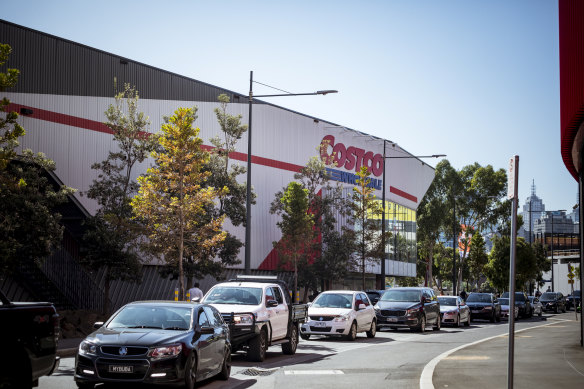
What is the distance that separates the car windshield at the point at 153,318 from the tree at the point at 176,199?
16966mm

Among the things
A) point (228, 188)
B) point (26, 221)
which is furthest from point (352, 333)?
point (228, 188)

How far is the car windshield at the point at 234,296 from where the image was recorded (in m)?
18.5

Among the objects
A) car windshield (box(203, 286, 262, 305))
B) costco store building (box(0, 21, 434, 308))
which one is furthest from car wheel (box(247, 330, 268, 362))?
costco store building (box(0, 21, 434, 308))

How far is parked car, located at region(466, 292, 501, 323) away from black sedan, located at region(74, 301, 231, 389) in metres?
32.5

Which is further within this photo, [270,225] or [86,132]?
[270,225]

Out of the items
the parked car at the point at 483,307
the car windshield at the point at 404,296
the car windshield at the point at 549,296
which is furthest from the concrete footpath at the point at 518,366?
the car windshield at the point at 549,296

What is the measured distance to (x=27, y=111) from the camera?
108 ft

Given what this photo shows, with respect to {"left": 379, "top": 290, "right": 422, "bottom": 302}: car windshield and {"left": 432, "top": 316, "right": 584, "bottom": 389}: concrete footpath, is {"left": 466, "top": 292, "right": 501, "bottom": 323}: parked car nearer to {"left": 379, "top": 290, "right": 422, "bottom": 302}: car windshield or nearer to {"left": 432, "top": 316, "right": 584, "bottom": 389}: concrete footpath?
{"left": 379, "top": 290, "right": 422, "bottom": 302}: car windshield

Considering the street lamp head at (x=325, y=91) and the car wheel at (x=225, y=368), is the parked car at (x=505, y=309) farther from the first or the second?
the car wheel at (x=225, y=368)

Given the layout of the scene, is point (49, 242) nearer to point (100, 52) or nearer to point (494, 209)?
point (100, 52)

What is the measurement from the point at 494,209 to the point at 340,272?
39.2 m

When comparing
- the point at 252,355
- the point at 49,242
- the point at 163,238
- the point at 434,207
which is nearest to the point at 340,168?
the point at 434,207

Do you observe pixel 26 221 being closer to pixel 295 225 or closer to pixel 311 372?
pixel 311 372

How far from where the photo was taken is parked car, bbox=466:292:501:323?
142ft
